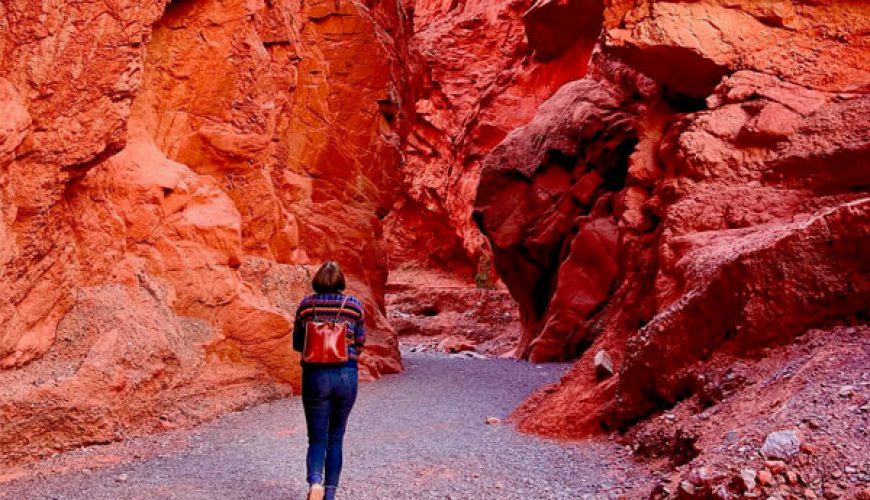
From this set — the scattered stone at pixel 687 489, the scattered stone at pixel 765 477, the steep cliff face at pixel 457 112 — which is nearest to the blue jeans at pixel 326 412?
the scattered stone at pixel 687 489

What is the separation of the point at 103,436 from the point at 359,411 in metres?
3.39

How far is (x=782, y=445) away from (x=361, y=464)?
12.3 ft

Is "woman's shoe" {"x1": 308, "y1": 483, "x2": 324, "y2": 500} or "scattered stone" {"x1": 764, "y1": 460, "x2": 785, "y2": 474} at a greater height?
"scattered stone" {"x1": 764, "y1": 460, "x2": 785, "y2": 474}

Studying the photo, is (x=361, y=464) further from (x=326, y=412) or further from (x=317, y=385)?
(x=317, y=385)

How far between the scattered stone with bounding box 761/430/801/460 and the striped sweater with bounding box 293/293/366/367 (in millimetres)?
2782

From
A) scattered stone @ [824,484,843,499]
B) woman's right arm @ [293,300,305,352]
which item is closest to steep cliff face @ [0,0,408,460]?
woman's right arm @ [293,300,305,352]

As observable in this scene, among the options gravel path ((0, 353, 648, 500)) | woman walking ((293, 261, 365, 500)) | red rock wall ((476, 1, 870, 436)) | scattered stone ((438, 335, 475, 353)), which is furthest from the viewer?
scattered stone ((438, 335, 475, 353))

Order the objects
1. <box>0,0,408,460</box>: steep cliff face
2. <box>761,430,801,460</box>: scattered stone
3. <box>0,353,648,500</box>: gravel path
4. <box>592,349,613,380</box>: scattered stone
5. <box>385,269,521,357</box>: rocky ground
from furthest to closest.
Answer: <box>385,269,521,357</box>: rocky ground, <box>592,349,613,380</box>: scattered stone, <box>0,0,408,460</box>: steep cliff face, <box>0,353,648,500</box>: gravel path, <box>761,430,801,460</box>: scattered stone

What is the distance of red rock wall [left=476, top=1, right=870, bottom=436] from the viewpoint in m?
5.89

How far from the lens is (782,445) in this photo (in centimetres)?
417

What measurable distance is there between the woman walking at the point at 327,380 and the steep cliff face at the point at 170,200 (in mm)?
3570

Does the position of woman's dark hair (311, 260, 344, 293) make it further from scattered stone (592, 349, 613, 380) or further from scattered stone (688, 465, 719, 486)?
scattered stone (592, 349, 613, 380)

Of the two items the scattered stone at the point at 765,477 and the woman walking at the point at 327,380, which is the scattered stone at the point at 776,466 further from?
the woman walking at the point at 327,380

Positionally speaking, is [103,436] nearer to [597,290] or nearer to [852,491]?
[852,491]
